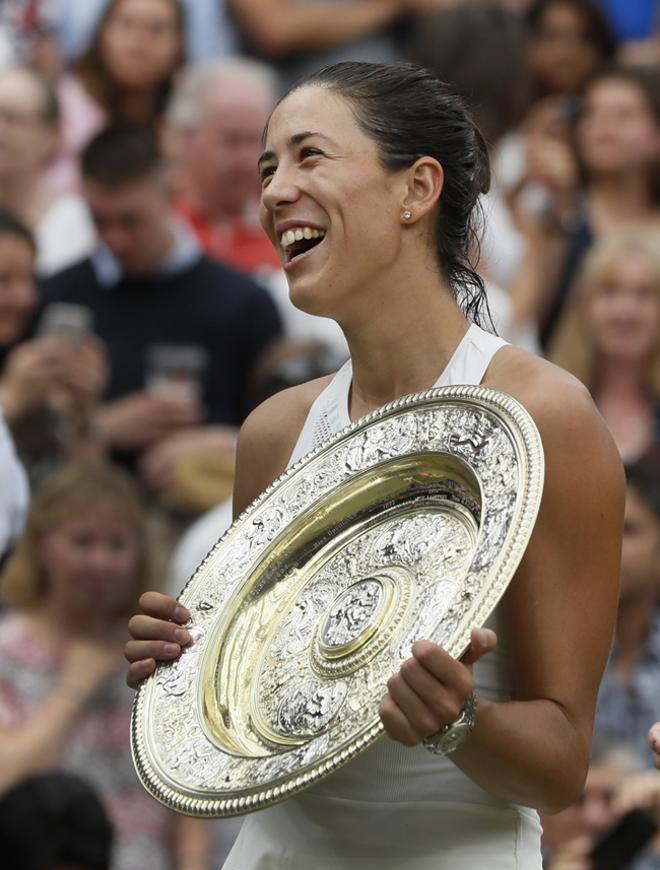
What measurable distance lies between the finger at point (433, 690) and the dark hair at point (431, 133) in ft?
2.52

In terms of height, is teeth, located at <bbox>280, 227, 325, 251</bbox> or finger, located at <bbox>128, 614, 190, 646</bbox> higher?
teeth, located at <bbox>280, 227, 325, 251</bbox>

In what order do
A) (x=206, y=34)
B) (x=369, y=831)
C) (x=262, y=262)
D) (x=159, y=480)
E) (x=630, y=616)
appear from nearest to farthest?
(x=369, y=831), (x=630, y=616), (x=159, y=480), (x=262, y=262), (x=206, y=34)

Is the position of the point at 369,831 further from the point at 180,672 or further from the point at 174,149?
the point at 174,149

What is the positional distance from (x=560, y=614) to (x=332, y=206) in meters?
0.67

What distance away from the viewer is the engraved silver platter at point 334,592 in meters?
2.36

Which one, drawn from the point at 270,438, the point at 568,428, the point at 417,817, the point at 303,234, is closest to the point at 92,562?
the point at 270,438

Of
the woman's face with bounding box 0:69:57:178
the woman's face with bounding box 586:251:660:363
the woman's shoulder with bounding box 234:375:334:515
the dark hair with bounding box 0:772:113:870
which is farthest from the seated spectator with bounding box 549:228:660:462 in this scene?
the woman's shoulder with bounding box 234:375:334:515

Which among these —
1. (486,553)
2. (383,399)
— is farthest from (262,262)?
(486,553)

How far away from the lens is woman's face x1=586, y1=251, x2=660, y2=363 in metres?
5.91

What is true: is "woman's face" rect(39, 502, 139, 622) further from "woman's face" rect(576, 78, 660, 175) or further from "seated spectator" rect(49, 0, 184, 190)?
"woman's face" rect(576, 78, 660, 175)

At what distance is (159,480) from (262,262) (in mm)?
1428

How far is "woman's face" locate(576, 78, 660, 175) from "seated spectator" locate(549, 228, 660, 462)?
91cm

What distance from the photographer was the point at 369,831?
2.57 metres

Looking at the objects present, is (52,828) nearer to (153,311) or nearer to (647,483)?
(647,483)
